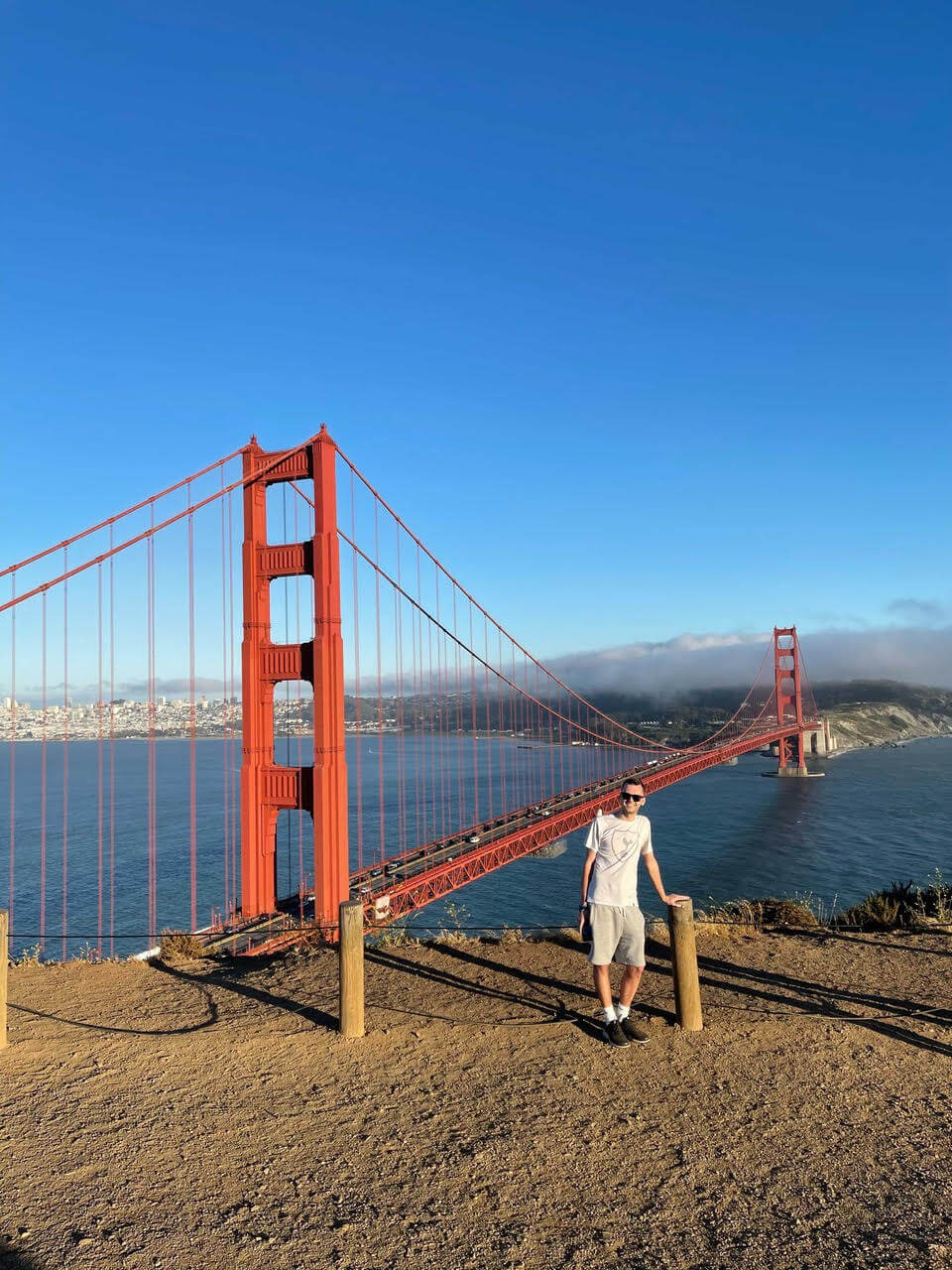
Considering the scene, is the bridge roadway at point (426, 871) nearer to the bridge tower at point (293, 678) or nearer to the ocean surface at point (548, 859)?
the bridge tower at point (293, 678)

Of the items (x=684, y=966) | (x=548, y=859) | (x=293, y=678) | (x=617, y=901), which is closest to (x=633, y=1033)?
(x=684, y=966)

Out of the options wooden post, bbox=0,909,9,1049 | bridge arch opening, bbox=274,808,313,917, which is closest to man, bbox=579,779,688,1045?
wooden post, bbox=0,909,9,1049

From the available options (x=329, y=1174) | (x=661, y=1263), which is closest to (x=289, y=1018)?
(x=329, y=1174)

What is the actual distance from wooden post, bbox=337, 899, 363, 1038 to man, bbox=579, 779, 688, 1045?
164cm

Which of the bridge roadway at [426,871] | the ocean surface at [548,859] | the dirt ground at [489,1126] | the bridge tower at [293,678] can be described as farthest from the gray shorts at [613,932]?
the bridge tower at [293,678]

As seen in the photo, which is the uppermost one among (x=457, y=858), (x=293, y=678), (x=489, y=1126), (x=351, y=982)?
(x=293, y=678)

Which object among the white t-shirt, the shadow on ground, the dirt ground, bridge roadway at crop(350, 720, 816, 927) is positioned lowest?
bridge roadway at crop(350, 720, 816, 927)

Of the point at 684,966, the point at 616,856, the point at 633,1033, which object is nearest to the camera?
the point at 616,856

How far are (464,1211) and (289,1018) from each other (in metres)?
2.74

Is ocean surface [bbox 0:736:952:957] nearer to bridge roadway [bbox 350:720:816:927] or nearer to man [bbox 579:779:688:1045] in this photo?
bridge roadway [bbox 350:720:816:927]

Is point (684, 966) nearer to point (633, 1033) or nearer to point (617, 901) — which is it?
point (633, 1033)

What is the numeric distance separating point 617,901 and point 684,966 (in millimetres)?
751

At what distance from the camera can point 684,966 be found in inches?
196

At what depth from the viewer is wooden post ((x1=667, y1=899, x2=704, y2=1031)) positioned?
4918 mm
